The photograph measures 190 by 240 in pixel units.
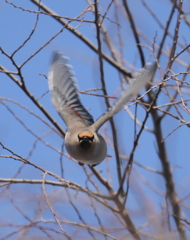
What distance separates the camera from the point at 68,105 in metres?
3.84

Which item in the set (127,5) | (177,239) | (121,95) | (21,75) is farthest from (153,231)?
(127,5)

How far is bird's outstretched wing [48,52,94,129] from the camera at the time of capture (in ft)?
12.5

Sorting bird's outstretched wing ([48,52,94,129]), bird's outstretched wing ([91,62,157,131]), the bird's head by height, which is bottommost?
the bird's head

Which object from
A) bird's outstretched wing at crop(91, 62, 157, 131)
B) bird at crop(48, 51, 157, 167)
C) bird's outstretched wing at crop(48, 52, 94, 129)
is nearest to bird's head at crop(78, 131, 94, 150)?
bird at crop(48, 51, 157, 167)

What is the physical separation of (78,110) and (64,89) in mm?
205

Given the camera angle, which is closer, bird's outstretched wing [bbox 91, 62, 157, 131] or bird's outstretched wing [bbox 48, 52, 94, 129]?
bird's outstretched wing [bbox 91, 62, 157, 131]

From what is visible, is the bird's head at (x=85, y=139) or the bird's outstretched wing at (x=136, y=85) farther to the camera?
the bird's head at (x=85, y=139)

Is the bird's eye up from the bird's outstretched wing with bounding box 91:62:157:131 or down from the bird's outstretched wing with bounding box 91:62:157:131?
down

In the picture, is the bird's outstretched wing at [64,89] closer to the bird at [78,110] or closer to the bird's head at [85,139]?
the bird at [78,110]

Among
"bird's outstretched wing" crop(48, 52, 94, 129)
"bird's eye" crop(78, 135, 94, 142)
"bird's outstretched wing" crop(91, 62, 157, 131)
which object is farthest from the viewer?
"bird's outstretched wing" crop(48, 52, 94, 129)

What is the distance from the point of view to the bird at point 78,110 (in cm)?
323

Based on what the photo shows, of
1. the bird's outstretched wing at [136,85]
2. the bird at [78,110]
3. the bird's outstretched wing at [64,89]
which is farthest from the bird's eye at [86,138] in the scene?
the bird's outstretched wing at [64,89]

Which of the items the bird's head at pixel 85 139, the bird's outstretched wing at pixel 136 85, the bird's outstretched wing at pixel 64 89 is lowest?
the bird's head at pixel 85 139

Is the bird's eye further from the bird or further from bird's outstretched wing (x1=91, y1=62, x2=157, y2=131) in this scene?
bird's outstretched wing (x1=91, y1=62, x2=157, y2=131)
